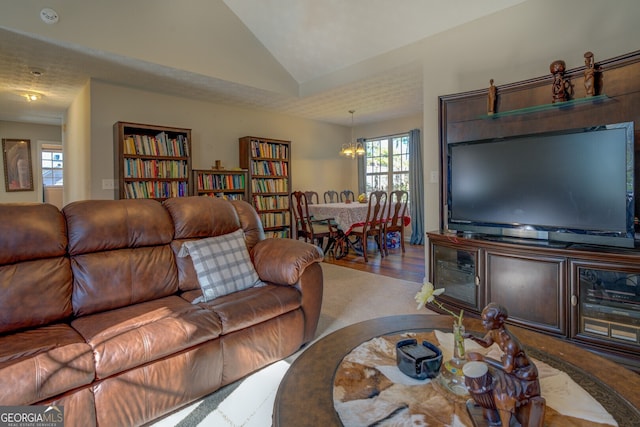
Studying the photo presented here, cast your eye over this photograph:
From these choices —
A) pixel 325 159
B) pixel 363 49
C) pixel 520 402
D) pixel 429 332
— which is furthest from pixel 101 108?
pixel 520 402

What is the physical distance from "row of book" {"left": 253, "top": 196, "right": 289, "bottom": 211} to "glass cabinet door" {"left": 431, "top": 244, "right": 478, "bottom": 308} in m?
3.30

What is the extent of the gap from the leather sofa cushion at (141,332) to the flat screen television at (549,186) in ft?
7.37

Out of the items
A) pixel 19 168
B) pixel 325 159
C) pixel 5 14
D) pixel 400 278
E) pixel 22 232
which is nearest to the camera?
pixel 22 232

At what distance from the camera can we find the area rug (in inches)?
60.3

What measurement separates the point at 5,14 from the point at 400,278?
4632mm

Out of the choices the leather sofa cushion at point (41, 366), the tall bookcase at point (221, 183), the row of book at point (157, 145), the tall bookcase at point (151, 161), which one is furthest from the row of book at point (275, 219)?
the leather sofa cushion at point (41, 366)

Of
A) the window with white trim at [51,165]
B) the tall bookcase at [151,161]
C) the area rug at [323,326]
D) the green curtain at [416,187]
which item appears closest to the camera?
the area rug at [323,326]

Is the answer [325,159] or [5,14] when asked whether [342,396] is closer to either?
[5,14]

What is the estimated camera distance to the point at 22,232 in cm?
169

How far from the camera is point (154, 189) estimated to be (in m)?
4.28

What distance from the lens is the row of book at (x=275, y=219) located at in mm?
5508

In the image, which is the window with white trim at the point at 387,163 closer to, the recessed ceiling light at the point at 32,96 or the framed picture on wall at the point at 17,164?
the recessed ceiling light at the point at 32,96

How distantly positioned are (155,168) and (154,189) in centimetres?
28

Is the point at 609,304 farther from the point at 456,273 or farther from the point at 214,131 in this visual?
the point at 214,131
